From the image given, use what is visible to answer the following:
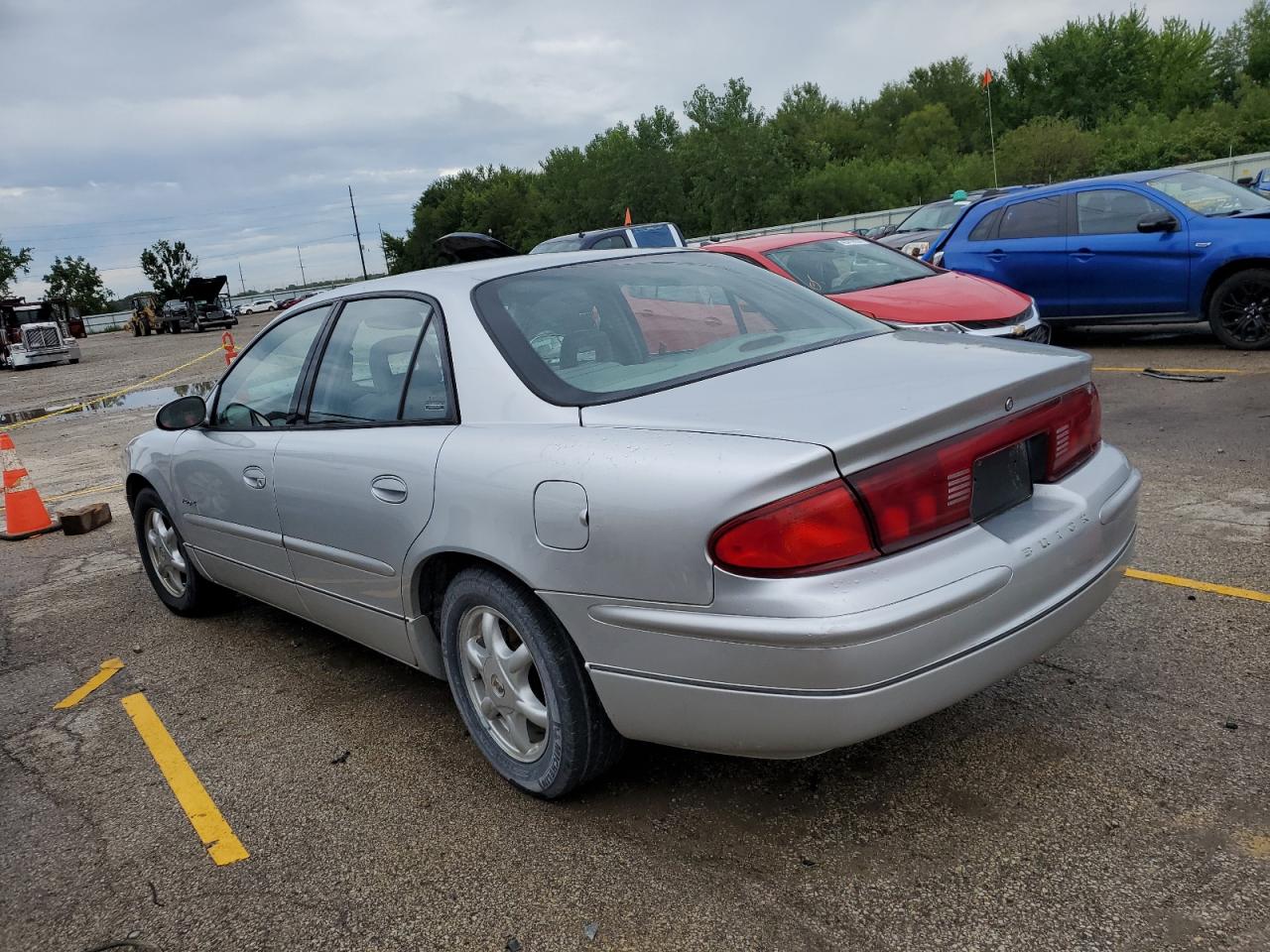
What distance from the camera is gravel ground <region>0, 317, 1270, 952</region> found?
231 centimetres

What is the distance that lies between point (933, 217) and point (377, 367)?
51.5ft

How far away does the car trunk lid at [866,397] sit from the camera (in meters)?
2.34

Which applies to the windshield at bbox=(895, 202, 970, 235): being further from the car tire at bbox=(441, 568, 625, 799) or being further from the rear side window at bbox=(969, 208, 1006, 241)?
the car tire at bbox=(441, 568, 625, 799)

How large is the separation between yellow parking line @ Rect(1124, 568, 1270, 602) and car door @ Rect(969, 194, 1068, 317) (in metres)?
6.34

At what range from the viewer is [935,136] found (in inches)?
2990

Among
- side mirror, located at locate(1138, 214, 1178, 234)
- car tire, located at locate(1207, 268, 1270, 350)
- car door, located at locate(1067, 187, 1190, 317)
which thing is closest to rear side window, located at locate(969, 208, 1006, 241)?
car door, located at locate(1067, 187, 1190, 317)

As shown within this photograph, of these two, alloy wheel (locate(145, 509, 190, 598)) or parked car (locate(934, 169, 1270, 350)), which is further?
parked car (locate(934, 169, 1270, 350))

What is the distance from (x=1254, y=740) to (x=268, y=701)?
3.30m

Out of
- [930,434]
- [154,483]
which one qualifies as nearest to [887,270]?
[154,483]

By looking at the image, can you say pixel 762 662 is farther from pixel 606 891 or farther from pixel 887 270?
pixel 887 270

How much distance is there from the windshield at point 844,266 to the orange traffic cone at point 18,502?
5918mm

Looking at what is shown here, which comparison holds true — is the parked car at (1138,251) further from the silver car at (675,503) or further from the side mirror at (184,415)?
the side mirror at (184,415)

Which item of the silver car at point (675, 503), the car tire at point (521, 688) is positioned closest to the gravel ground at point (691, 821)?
the car tire at point (521, 688)

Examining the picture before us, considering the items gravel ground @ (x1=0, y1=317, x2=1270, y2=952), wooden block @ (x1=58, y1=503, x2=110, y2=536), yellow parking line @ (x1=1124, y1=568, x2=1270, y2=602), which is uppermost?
wooden block @ (x1=58, y1=503, x2=110, y2=536)
